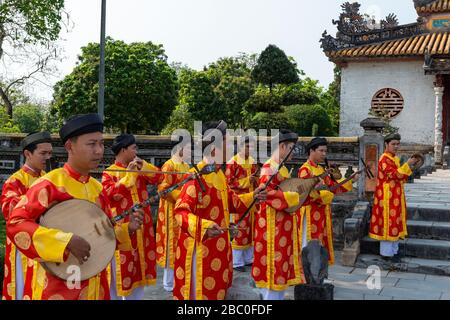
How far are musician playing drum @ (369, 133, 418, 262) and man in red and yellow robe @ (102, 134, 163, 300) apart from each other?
12.0 ft

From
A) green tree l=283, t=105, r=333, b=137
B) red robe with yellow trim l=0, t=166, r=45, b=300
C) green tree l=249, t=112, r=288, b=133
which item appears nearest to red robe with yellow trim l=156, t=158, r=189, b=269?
red robe with yellow trim l=0, t=166, r=45, b=300

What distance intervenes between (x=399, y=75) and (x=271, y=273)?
18936 mm

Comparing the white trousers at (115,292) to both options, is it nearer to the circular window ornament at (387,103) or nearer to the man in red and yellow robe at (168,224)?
the man in red and yellow robe at (168,224)

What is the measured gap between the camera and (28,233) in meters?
2.62

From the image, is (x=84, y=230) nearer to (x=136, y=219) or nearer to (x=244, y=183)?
(x=136, y=219)

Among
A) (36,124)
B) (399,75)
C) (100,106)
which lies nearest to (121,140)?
(100,106)

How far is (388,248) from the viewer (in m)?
7.66

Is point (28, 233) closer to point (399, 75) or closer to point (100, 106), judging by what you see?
point (100, 106)

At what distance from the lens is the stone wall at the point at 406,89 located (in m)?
21.9

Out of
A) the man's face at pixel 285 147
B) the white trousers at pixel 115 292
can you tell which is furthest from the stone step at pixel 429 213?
the white trousers at pixel 115 292

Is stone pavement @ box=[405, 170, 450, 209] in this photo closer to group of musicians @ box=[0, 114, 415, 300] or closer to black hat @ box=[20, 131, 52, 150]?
group of musicians @ box=[0, 114, 415, 300]

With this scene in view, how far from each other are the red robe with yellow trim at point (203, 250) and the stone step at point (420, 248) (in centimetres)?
454

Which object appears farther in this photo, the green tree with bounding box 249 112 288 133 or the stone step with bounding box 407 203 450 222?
the green tree with bounding box 249 112 288 133

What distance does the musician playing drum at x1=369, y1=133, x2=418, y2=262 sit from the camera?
7.45 m
